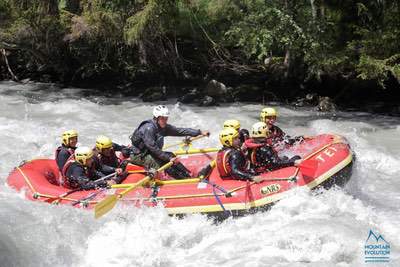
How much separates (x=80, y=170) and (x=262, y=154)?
2615mm

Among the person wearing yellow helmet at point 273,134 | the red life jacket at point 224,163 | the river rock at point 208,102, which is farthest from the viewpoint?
the river rock at point 208,102

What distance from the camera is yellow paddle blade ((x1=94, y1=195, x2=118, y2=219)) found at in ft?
23.0

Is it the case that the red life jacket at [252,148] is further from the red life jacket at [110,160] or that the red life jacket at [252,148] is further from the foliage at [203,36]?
the foliage at [203,36]

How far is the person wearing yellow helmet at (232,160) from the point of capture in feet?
24.9

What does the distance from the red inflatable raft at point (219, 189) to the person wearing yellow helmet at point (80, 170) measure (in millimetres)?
129

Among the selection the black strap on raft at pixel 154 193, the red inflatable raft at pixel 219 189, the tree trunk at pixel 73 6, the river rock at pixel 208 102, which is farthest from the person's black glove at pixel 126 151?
the tree trunk at pixel 73 6

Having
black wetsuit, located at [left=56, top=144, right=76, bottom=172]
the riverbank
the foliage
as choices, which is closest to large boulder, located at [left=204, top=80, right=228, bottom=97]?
the riverbank

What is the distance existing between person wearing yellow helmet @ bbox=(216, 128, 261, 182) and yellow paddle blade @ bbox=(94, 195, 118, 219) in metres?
1.53

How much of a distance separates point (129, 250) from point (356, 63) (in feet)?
30.8

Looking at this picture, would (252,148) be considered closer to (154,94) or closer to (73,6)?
(154,94)

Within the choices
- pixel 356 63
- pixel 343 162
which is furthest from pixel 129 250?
pixel 356 63

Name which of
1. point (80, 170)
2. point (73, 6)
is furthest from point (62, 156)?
point (73, 6)

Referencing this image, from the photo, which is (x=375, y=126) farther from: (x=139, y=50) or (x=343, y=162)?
(x=139, y=50)

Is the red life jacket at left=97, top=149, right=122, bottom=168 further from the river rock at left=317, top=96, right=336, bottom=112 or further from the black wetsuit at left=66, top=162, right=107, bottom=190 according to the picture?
the river rock at left=317, top=96, right=336, bottom=112
